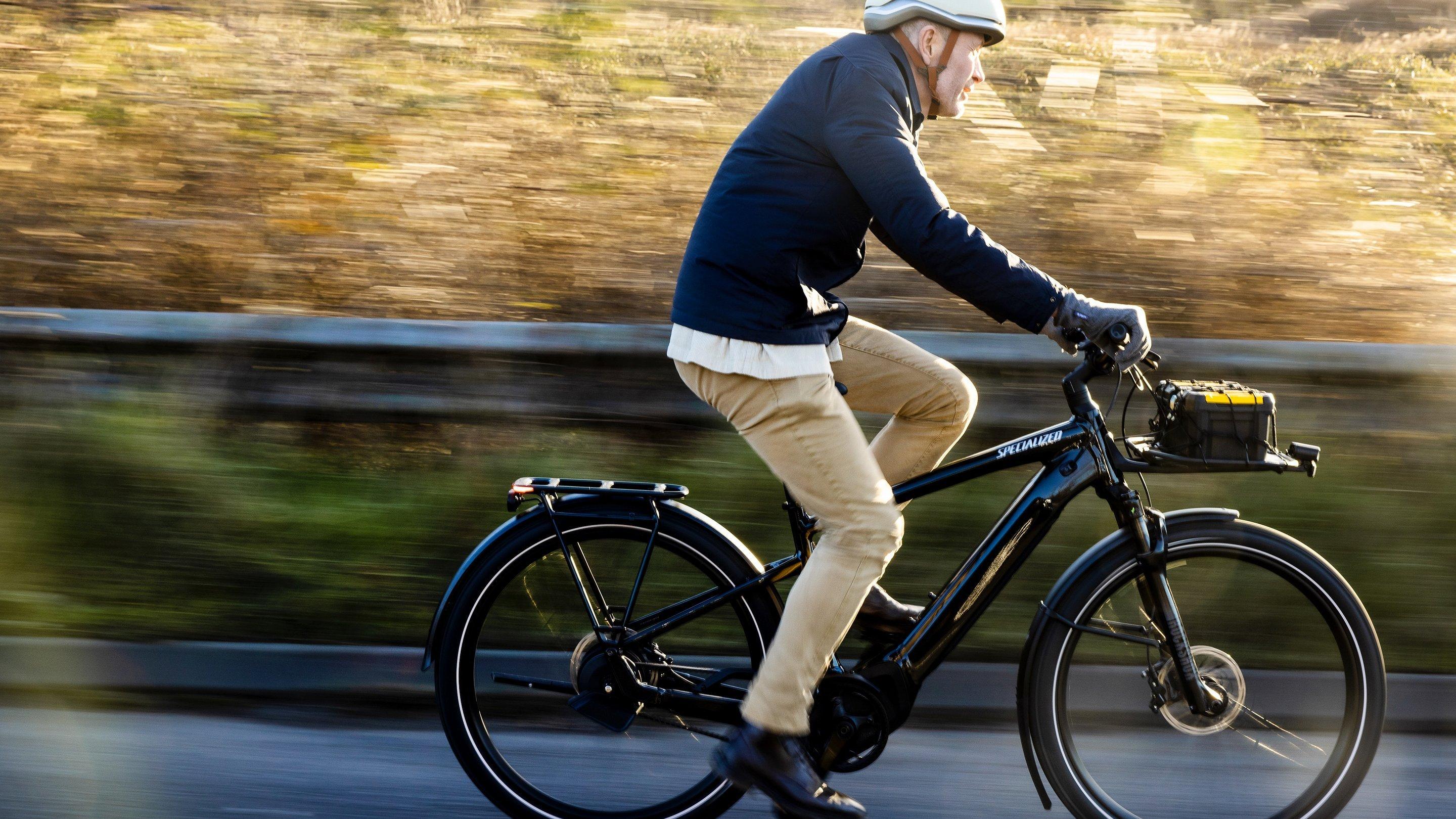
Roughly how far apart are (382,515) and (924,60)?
2.55m

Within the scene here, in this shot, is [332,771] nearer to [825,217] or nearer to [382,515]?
[382,515]

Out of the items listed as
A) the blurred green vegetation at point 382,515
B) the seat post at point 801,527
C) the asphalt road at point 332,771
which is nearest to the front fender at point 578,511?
the seat post at point 801,527

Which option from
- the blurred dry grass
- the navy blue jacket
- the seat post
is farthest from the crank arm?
the blurred dry grass

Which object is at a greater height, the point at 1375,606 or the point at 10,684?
the point at 1375,606

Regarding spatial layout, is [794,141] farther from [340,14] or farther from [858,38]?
[340,14]

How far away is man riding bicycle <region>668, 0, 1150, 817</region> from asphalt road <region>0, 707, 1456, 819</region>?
617 mm

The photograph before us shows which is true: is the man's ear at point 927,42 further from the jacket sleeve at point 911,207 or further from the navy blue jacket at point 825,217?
the jacket sleeve at point 911,207

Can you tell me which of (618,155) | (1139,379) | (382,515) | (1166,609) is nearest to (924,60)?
(1139,379)

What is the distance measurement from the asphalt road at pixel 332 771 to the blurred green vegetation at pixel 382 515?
348 mm

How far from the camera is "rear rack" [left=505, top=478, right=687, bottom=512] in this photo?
10.3 ft

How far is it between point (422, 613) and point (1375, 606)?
10.0 ft

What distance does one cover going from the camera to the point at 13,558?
436 cm

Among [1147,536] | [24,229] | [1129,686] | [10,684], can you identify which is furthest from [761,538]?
[24,229]

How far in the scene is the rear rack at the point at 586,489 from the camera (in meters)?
3.14
